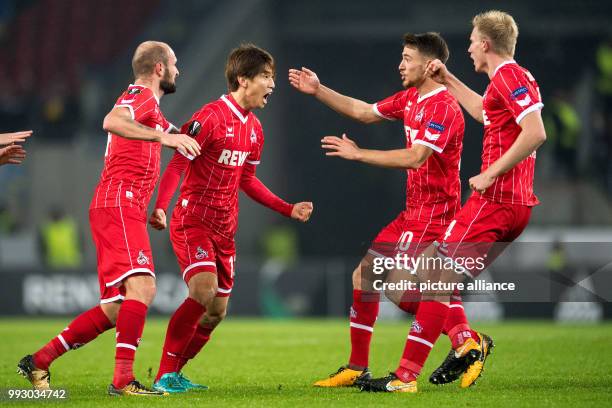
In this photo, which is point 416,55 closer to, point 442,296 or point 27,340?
point 442,296

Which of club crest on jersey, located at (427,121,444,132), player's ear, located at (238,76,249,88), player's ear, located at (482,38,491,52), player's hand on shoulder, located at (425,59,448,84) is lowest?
club crest on jersey, located at (427,121,444,132)

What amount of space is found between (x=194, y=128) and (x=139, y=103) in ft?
1.28

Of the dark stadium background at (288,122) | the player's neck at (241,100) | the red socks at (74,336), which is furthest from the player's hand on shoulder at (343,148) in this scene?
the dark stadium background at (288,122)

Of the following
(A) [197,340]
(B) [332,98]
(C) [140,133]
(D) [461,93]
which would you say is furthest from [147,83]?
(D) [461,93]

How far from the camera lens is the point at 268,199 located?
722cm

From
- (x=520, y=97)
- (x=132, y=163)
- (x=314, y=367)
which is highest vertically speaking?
(x=520, y=97)

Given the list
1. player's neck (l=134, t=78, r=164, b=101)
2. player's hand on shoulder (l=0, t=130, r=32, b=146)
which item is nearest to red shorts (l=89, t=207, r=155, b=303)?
player's hand on shoulder (l=0, t=130, r=32, b=146)

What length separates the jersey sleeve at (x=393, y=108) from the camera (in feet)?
23.7

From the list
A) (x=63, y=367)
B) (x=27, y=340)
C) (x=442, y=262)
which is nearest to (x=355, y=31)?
(x=27, y=340)

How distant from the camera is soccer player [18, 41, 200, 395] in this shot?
627cm

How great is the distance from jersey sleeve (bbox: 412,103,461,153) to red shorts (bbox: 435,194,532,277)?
40 cm

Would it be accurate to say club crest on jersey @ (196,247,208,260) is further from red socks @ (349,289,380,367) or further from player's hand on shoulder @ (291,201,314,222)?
red socks @ (349,289,380,367)

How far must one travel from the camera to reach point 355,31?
20406mm

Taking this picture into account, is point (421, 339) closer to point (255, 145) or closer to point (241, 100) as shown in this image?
point (255, 145)
